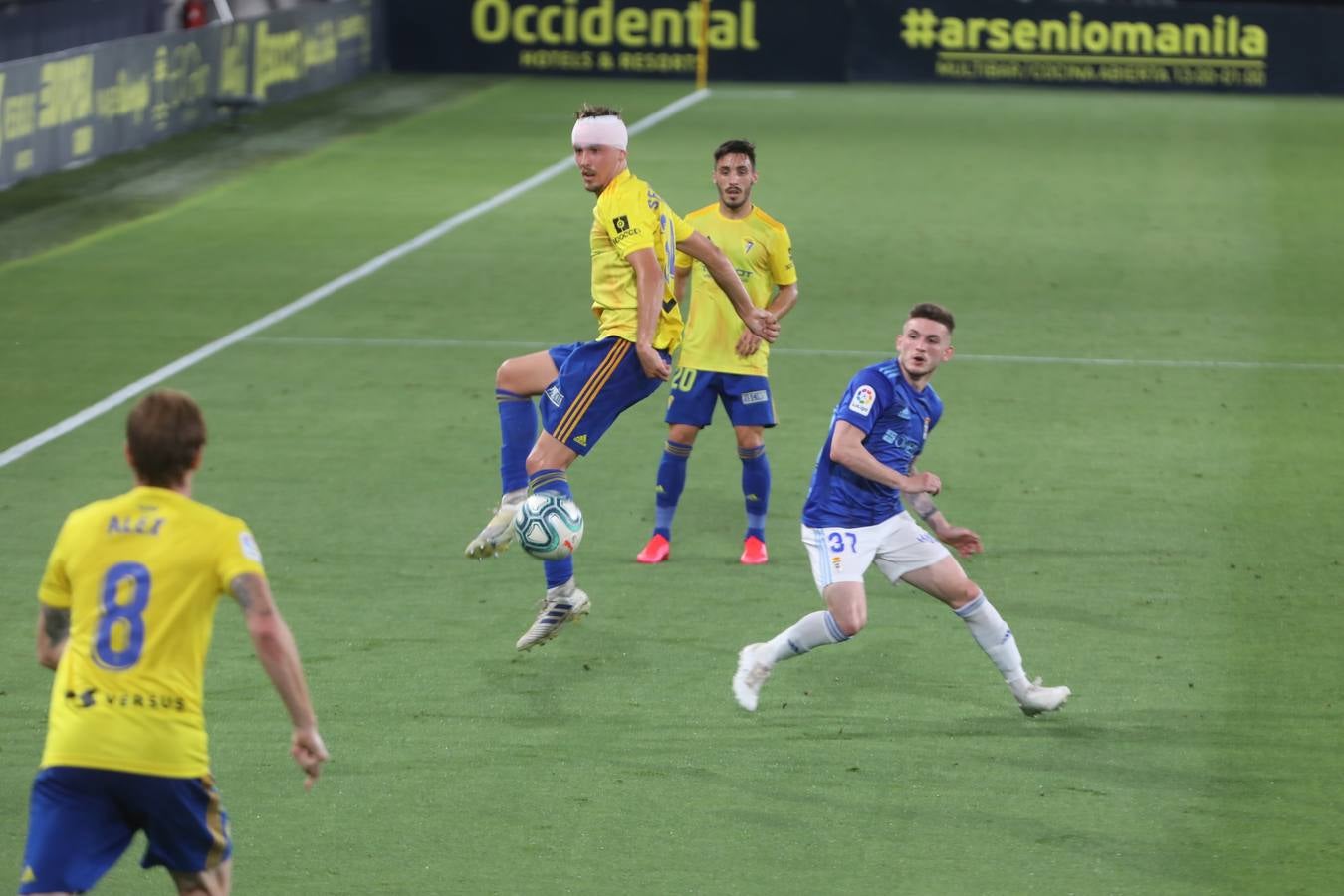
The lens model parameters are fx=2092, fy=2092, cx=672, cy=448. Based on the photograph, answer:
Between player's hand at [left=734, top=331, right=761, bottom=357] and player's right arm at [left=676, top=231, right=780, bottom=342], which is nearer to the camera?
player's right arm at [left=676, top=231, right=780, bottom=342]

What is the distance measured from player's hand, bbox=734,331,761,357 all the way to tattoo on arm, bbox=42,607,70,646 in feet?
19.7

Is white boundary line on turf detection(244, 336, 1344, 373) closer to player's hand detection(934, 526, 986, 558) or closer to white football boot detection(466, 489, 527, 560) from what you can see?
white football boot detection(466, 489, 527, 560)

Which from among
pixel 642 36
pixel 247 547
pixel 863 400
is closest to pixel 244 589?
pixel 247 547

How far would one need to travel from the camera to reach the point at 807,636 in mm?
8992

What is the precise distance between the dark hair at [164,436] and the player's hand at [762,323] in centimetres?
453

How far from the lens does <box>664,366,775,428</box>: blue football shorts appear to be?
38.1ft

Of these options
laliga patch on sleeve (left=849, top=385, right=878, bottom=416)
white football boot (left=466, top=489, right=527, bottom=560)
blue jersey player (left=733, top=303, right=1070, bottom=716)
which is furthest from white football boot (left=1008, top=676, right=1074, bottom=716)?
white football boot (left=466, top=489, right=527, bottom=560)

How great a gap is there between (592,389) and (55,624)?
420 centimetres

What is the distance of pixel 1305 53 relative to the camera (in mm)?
38125

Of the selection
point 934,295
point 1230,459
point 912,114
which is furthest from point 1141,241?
point 912,114

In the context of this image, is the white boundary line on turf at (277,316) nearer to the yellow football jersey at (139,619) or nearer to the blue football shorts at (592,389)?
the blue football shorts at (592,389)

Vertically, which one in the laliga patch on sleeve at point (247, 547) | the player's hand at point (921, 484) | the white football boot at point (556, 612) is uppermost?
the laliga patch on sleeve at point (247, 547)

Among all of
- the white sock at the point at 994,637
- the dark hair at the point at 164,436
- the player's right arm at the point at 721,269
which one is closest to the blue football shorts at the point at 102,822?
the dark hair at the point at 164,436

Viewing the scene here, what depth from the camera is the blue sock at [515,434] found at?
10398 mm
